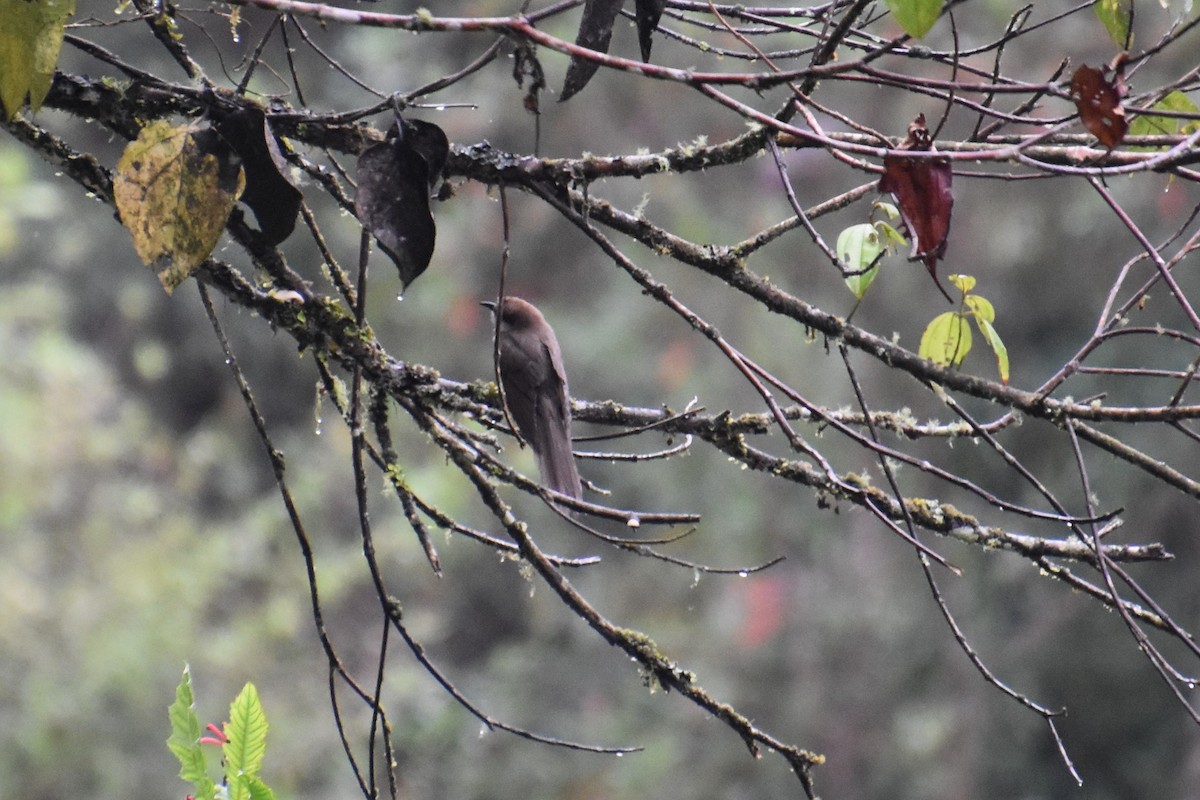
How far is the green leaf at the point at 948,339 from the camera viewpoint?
2.17 m

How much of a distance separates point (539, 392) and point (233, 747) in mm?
2001

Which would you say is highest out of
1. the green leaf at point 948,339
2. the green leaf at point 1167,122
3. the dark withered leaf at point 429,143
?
the green leaf at point 1167,122

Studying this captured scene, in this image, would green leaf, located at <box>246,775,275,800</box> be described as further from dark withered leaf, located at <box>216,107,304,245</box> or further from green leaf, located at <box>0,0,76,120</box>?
green leaf, located at <box>0,0,76,120</box>

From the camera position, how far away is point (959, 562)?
7789 mm

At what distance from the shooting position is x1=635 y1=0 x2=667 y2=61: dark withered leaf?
192 centimetres

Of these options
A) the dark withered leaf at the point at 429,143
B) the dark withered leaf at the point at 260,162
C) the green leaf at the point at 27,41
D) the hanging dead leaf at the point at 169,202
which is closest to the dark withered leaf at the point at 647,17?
the dark withered leaf at the point at 429,143

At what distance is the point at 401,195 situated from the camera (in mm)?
1854

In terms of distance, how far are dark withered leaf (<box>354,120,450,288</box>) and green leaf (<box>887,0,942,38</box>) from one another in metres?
0.66

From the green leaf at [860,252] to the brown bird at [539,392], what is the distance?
1.16m

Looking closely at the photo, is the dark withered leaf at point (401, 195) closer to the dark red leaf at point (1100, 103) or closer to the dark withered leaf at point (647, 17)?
the dark withered leaf at point (647, 17)

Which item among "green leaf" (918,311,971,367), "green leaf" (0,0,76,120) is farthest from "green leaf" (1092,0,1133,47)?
"green leaf" (0,0,76,120)

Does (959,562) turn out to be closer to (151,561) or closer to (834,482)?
(151,561)

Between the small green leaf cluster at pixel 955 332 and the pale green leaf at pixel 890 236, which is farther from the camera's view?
the small green leaf cluster at pixel 955 332

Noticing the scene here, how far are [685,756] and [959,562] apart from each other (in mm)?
2548
